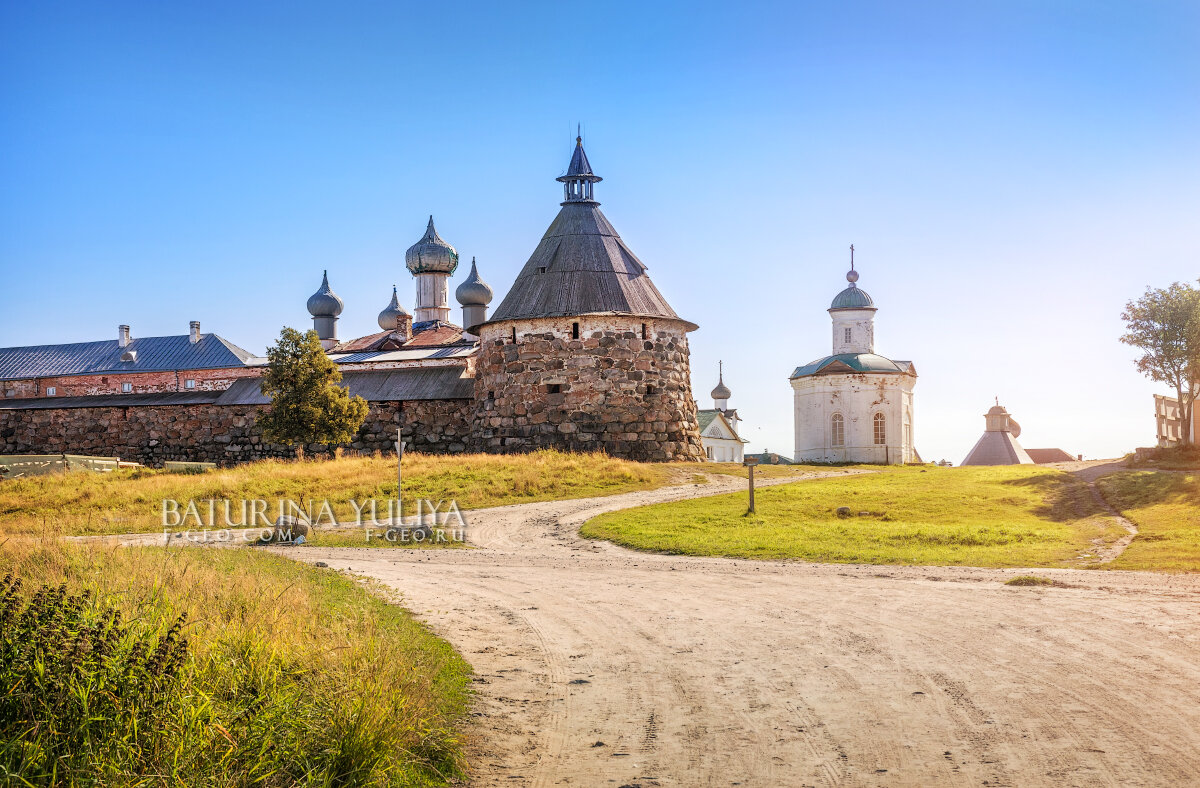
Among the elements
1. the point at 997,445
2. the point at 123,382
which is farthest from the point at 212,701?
the point at 123,382

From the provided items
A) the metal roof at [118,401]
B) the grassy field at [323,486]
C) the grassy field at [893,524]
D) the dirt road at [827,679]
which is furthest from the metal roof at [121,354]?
the dirt road at [827,679]

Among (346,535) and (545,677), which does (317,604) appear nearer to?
(545,677)

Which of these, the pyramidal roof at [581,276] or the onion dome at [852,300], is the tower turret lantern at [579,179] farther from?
the onion dome at [852,300]

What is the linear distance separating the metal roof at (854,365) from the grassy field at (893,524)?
2268 cm

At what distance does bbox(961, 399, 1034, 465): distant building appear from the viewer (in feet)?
169

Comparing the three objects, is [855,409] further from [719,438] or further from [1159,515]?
[1159,515]

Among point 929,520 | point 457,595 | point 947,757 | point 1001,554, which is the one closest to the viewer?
point 947,757

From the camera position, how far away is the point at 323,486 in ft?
97.8

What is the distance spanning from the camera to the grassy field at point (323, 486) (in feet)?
86.4

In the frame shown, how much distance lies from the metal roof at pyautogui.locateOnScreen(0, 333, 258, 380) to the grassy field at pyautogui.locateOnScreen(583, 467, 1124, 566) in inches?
1416

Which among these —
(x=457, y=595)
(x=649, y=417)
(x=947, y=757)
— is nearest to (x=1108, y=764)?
(x=947, y=757)

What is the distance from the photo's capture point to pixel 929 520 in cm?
2366

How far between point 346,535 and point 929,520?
1269 cm

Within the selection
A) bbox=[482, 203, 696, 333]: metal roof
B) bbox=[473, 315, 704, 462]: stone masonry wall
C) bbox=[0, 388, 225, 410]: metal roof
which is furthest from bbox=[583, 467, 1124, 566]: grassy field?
bbox=[0, 388, 225, 410]: metal roof
